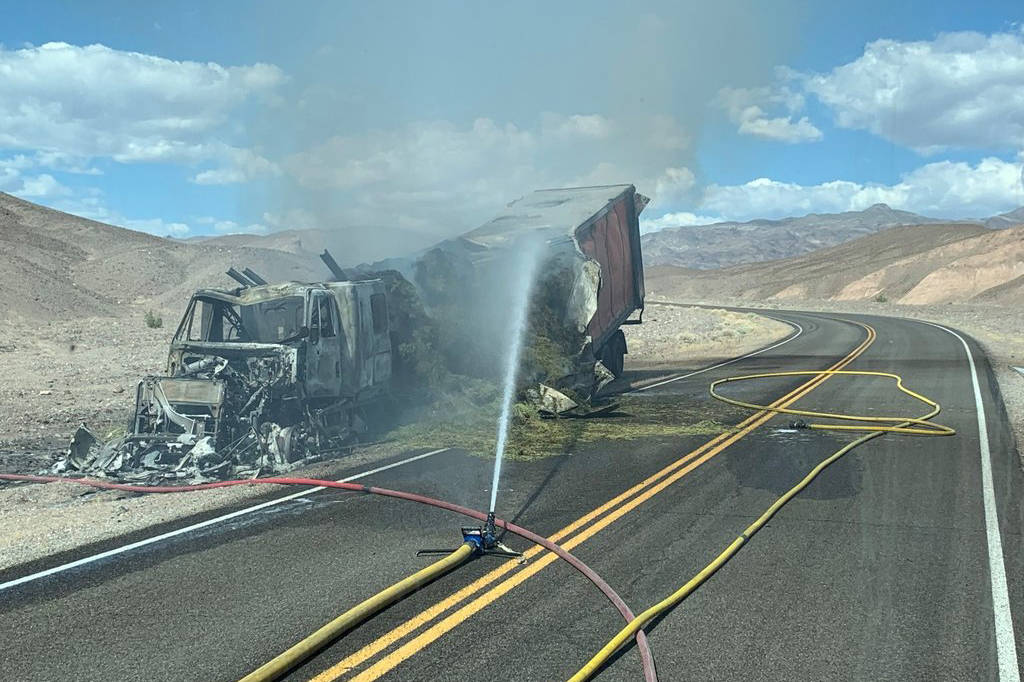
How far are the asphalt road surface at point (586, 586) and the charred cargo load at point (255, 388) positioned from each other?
5.17 feet

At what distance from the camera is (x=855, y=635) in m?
5.21

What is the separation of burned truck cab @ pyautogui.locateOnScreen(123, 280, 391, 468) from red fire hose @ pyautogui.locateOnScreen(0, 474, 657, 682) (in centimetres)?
95

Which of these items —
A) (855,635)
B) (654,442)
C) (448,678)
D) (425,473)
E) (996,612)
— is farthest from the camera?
(654,442)

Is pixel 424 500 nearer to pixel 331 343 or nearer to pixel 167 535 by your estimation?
pixel 167 535

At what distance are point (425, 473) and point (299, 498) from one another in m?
1.73

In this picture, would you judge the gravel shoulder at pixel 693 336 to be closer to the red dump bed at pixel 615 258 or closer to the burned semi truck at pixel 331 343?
the red dump bed at pixel 615 258

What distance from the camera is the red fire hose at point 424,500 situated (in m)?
5.11

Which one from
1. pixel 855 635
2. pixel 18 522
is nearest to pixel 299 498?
pixel 18 522

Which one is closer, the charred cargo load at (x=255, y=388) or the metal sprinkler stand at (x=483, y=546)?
the metal sprinkler stand at (x=483, y=546)

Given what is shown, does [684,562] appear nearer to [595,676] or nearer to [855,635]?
[855,635]

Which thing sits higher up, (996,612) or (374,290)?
(374,290)

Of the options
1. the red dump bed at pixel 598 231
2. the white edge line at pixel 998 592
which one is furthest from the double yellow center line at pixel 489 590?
the red dump bed at pixel 598 231

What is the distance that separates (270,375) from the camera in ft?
36.0

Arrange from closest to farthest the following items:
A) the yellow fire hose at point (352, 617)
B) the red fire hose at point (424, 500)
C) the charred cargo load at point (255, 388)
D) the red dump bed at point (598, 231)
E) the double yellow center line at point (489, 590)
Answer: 1. the yellow fire hose at point (352, 617)
2. the double yellow center line at point (489, 590)
3. the red fire hose at point (424, 500)
4. the charred cargo load at point (255, 388)
5. the red dump bed at point (598, 231)
